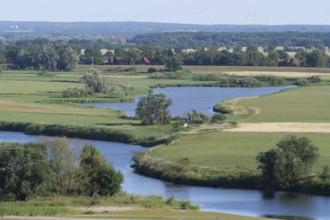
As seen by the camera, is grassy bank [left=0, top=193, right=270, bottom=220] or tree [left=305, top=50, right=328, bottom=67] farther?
tree [left=305, top=50, right=328, bottom=67]

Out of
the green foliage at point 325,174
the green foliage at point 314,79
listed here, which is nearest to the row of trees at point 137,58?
the green foliage at point 314,79

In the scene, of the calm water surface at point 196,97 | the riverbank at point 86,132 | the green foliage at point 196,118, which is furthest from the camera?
the calm water surface at point 196,97

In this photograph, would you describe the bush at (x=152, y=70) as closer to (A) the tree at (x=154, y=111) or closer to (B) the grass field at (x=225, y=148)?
(A) the tree at (x=154, y=111)

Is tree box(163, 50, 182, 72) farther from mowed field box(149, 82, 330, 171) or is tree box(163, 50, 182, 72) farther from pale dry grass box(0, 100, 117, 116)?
pale dry grass box(0, 100, 117, 116)

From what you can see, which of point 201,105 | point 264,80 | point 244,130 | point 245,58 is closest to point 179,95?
point 201,105

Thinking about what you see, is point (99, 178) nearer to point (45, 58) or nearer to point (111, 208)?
point (111, 208)

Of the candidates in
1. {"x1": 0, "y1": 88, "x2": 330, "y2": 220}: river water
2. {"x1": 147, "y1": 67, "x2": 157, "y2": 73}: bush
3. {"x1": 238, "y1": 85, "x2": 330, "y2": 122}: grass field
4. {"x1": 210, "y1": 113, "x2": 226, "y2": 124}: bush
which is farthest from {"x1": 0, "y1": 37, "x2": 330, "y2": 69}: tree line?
{"x1": 0, "y1": 88, "x2": 330, "y2": 220}: river water

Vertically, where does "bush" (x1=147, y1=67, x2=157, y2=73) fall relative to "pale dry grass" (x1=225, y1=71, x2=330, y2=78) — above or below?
below
